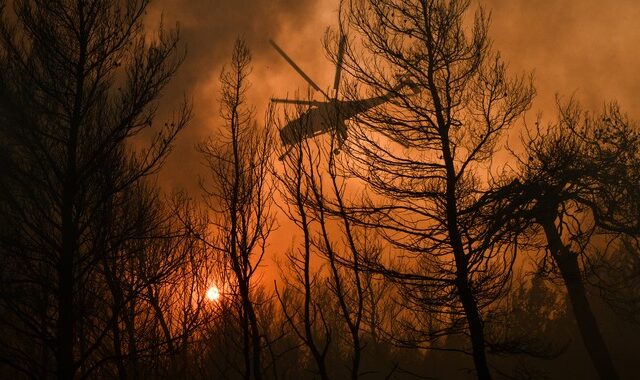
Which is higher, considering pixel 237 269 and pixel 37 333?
pixel 237 269

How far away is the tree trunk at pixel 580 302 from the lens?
32.0 ft

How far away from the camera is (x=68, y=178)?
5254 millimetres

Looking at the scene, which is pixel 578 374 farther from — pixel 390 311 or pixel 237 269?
pixel 237 269

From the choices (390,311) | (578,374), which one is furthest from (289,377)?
(578,374)

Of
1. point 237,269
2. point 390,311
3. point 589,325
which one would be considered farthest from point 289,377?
point 237,269

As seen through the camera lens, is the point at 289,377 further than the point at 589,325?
Yes

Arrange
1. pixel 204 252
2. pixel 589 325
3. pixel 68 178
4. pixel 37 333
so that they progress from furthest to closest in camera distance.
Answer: pixel 589 325, pixel 204 252, pixel 68 178, pixel 37 333

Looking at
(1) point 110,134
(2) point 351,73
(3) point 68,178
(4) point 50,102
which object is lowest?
(3) point 68,178

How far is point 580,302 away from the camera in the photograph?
409 inches

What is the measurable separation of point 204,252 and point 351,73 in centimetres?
402

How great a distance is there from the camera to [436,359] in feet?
109

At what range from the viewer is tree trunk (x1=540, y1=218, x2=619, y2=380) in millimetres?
9742

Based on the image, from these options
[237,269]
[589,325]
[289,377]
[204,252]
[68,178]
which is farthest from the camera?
[289,377]

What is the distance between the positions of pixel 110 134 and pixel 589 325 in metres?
10.3
